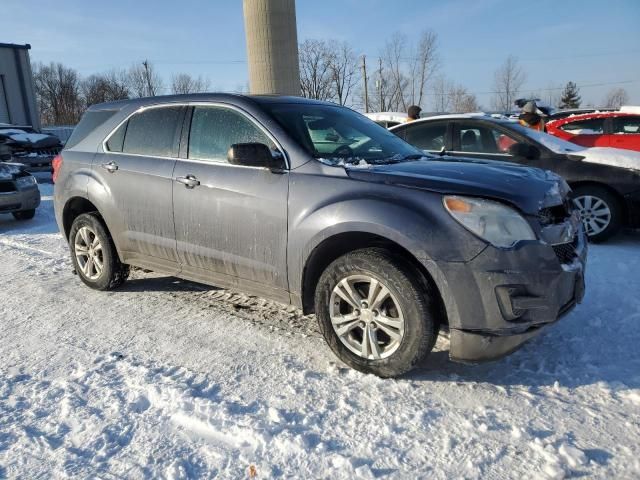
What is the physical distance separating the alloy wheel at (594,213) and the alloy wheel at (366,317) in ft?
13.3

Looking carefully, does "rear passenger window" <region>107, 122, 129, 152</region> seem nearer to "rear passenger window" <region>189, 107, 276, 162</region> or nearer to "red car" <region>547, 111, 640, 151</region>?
"rear passenger window" <region>189, 107, 276, 162</region>

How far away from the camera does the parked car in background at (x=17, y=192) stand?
7.98 meters

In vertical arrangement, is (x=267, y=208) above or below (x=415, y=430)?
above

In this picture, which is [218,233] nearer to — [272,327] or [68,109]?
[272,327]

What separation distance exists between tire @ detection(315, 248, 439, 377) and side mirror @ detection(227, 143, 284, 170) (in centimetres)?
82

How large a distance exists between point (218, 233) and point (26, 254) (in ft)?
12.8

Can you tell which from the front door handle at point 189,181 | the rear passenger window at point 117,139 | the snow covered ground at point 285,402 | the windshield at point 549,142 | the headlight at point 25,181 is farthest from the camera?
the headlight at point 25,181

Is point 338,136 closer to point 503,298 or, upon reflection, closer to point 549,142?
point 503,298

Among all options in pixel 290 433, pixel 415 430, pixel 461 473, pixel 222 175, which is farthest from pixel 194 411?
pixel 222 175

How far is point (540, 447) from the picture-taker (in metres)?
2.33

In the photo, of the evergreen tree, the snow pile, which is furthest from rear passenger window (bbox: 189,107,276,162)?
the evergreen tree

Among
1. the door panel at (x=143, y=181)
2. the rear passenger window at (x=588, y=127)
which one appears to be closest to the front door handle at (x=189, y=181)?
the door panel at (x=143, y=181)

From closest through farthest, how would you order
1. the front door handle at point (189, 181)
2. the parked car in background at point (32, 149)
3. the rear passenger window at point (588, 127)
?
the front door handle at point (189, 181) → the rear passenger window at point (588, 127) → the parked car in background at point (32, 149)

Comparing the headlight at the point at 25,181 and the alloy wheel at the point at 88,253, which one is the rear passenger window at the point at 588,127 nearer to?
the alloy wheel at the point at 88,253
